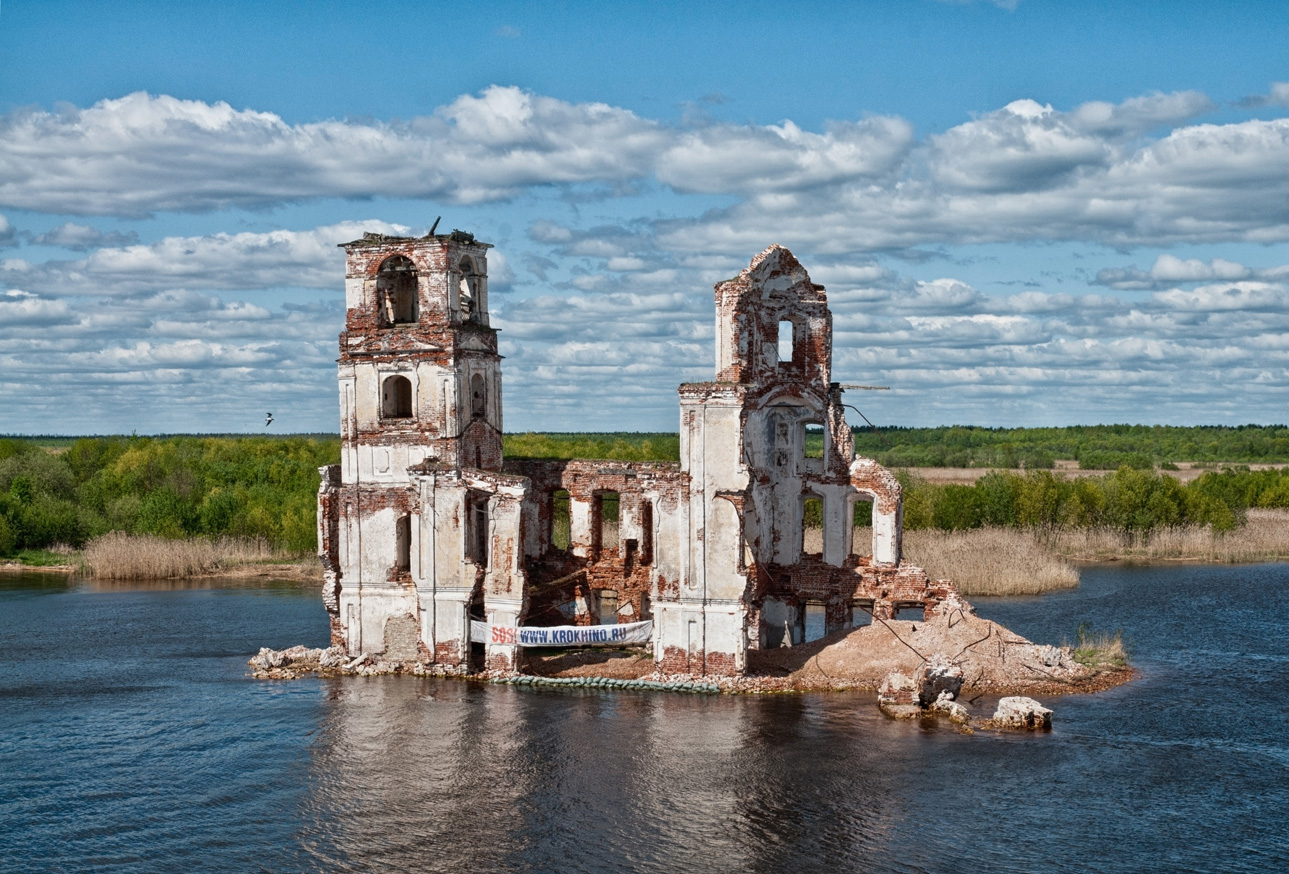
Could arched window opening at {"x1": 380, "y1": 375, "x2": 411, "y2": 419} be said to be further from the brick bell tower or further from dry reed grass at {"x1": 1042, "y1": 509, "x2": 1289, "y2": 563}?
dry reed grass at {"x1": 1042, "y1": 509, "x2": 1289, "y2": 563}

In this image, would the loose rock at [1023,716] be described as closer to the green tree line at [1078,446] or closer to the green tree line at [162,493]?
the green tree line at [162,493]

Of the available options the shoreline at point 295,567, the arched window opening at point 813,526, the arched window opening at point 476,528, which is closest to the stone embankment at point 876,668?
the arched window opening at point 476,528

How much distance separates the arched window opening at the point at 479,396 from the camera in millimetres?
32062

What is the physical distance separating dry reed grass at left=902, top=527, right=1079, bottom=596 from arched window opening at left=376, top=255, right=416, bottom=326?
19.0m

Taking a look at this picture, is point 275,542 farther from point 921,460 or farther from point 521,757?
point 921,460

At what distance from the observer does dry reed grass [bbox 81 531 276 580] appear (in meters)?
51.3

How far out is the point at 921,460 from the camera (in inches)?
4323

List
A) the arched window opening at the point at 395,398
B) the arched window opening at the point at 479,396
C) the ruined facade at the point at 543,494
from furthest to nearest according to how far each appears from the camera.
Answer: the arched window opening at the point at 479,396 → the arched window opening at the point at 395,398 → the ruined facade at the point at 543,494

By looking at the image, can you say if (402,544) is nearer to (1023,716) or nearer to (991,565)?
(1023,716)

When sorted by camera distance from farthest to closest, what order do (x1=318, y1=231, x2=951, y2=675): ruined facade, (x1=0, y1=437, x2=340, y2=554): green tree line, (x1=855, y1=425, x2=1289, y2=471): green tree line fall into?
1. (x1=855, y1=425, x2=1289, y2=471): green tree line
2. (x1=0, y1=437, x2=340, y2=554): green tree line
3. (x1=318, y1=231, x2=951, y2=675): ruined facade

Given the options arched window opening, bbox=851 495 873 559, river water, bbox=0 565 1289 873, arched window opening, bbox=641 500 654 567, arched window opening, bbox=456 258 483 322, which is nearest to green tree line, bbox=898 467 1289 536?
arched window opening, bbox=851 495 873 559

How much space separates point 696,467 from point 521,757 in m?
8.04

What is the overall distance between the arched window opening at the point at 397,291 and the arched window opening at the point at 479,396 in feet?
8.66

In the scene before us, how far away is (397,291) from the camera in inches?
1326
